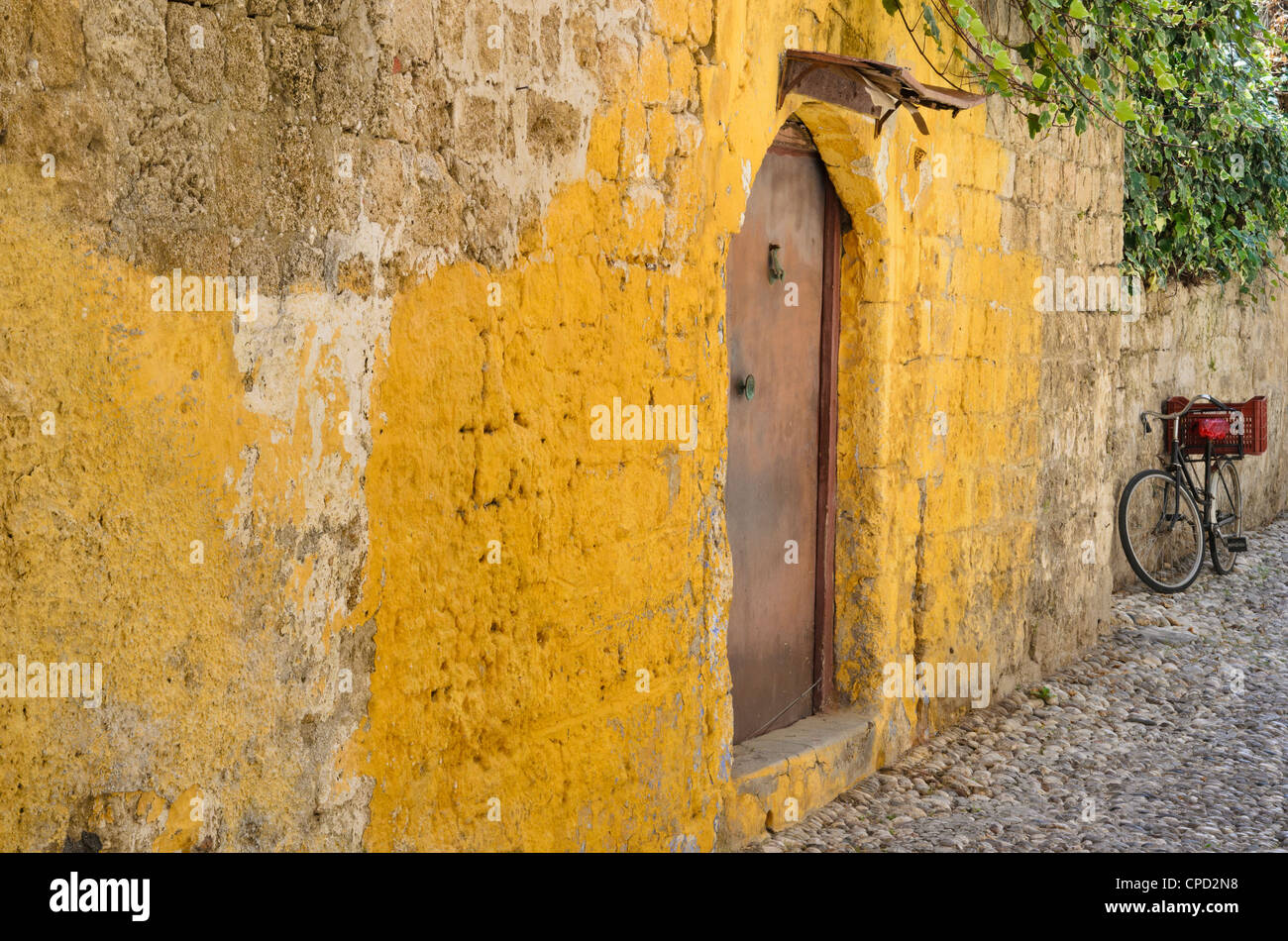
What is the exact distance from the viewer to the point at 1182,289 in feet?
33.2

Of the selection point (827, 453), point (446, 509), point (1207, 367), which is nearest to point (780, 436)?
point (827, 453)

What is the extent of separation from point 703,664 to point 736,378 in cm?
117

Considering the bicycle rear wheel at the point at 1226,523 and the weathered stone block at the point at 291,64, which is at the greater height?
the weathered stone block at the point at 291,64

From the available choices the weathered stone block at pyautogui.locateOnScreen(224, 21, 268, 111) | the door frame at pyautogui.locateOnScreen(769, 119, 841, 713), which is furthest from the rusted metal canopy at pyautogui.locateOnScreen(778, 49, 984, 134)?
the weathered stone block at pyautogui.locateOnScreen(224, 21, 268, 111)

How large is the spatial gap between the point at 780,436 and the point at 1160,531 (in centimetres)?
556

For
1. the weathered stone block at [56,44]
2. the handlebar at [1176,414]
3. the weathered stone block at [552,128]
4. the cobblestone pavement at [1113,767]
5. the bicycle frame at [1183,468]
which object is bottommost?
the cobblestone pavement at [1113,767]

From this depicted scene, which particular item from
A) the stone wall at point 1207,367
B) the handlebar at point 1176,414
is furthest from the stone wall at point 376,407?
the handlebar at point 1176,414

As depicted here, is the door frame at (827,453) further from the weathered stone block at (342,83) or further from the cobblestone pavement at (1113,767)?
the weathered stone block at (342,83)

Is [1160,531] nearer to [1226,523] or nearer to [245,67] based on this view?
[1226,523]

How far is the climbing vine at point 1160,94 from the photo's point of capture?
566 cm

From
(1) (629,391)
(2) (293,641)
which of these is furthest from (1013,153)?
(2) (293,641)

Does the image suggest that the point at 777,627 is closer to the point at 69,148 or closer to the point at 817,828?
the point at 817,828

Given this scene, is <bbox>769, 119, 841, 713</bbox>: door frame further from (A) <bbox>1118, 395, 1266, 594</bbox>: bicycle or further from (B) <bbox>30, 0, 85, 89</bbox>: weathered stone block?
(A) <bbox>1118, 395, 1266, 594</bbox>: bicycle

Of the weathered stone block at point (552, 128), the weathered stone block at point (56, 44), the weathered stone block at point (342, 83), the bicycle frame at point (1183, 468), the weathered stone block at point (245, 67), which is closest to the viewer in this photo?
the weathered stone block at point (56, 44)
